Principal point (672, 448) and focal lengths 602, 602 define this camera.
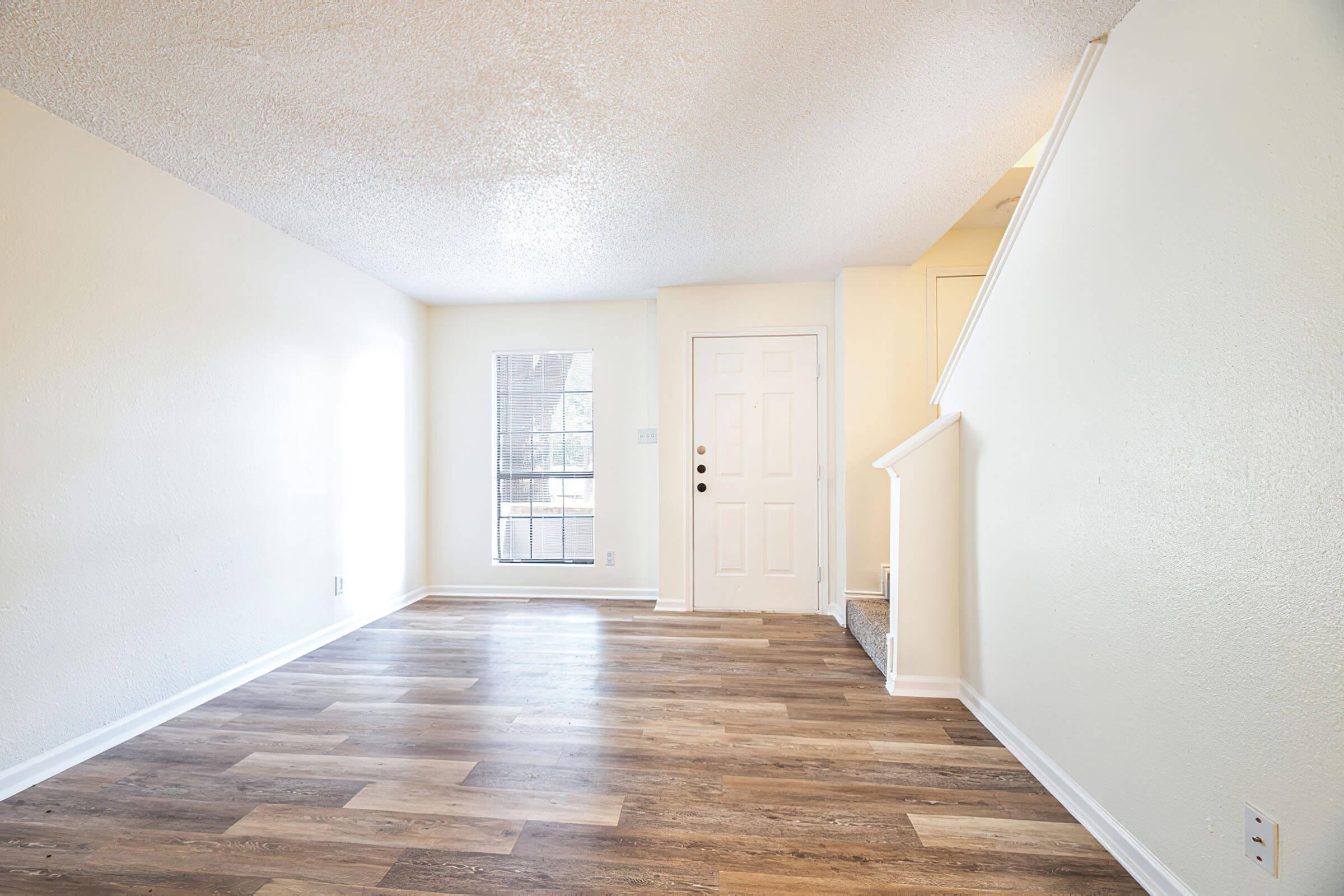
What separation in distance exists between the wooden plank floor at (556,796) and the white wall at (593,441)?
1.73m

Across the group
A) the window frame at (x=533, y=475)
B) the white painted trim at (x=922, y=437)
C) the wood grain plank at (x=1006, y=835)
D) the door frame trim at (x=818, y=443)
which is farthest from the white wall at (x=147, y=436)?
the white painted trim at (x=922, y=437)

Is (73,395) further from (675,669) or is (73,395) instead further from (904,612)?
(904,612)

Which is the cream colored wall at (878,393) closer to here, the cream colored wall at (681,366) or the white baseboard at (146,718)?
the cream colored wall at (681,366)

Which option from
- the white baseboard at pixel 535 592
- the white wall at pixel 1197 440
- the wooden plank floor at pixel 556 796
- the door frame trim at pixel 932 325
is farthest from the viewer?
the white baseboard at pixel 535 592

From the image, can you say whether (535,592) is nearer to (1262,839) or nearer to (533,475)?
(533,475)

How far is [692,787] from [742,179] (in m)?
2.49

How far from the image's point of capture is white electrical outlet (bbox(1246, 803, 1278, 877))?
121 cm

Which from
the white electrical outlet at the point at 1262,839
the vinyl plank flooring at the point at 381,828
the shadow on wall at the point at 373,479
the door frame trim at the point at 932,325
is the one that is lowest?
the vinyl plank flooring at the point at 381,828

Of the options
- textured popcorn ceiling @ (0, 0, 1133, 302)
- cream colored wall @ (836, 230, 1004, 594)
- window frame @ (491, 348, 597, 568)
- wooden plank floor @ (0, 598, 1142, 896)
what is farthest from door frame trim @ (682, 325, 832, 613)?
wooden plank floor @ (0, 598, 1142, 896)

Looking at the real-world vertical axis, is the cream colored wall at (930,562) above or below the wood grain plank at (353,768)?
above

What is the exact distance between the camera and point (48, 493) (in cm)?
219

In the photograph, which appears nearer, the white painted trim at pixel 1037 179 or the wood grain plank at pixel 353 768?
the white painted trim at pixel 1037 179

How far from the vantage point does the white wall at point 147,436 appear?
2.12 metres

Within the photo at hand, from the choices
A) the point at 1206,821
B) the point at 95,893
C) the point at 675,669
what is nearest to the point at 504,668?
the point at 675,669
